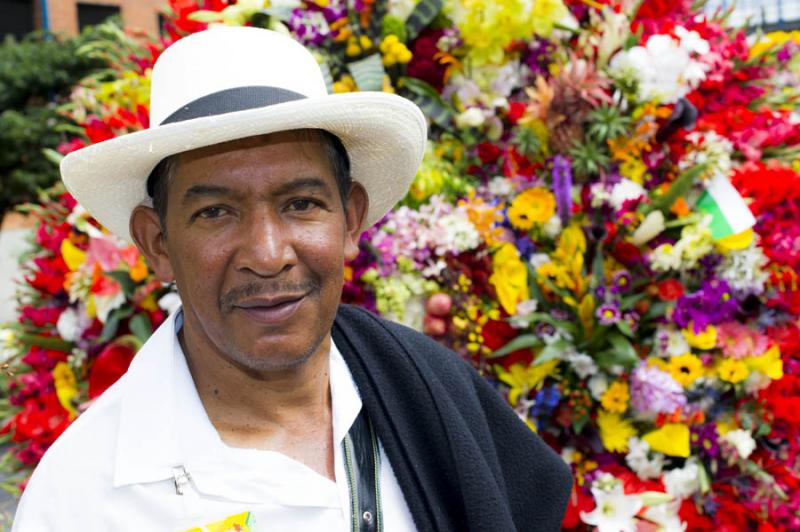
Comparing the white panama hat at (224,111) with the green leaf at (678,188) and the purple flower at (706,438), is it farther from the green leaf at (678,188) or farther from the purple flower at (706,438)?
the purple flower at (706,438)

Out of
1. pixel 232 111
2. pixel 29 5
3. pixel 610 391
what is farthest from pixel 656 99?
pixel 29 5

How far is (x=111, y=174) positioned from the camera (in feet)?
5.22

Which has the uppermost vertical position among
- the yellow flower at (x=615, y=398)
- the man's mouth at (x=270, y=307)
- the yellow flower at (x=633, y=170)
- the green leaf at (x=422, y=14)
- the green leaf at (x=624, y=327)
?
the green leaf at (x=422, y=14)

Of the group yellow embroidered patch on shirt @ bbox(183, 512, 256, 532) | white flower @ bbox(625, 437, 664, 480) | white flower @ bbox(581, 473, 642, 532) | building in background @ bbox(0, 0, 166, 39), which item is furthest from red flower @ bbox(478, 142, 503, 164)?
building in background @ bbox(0, 0, 166, 39)

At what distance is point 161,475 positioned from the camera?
1.44 metres

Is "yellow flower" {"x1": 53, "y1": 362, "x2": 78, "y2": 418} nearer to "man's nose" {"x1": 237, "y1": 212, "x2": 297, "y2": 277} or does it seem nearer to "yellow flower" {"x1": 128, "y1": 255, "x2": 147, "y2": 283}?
"yellow flower" {"x1": 128, "y1": 255, "x2": 147, "y2": 283}

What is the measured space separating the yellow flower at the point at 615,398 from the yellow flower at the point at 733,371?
31 cm

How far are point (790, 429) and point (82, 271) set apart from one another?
2324 millimetres

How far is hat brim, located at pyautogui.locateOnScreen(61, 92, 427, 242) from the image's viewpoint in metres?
1.44

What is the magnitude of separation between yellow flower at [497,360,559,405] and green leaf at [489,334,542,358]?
0.07m

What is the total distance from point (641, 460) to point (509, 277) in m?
0.67

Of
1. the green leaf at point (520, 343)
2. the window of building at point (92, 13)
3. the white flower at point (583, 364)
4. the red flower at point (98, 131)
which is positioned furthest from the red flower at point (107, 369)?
the window of building at point (92, 13)

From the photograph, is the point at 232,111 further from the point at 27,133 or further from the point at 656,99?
the point at 27,133

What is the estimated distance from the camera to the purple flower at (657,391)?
2.44 m
